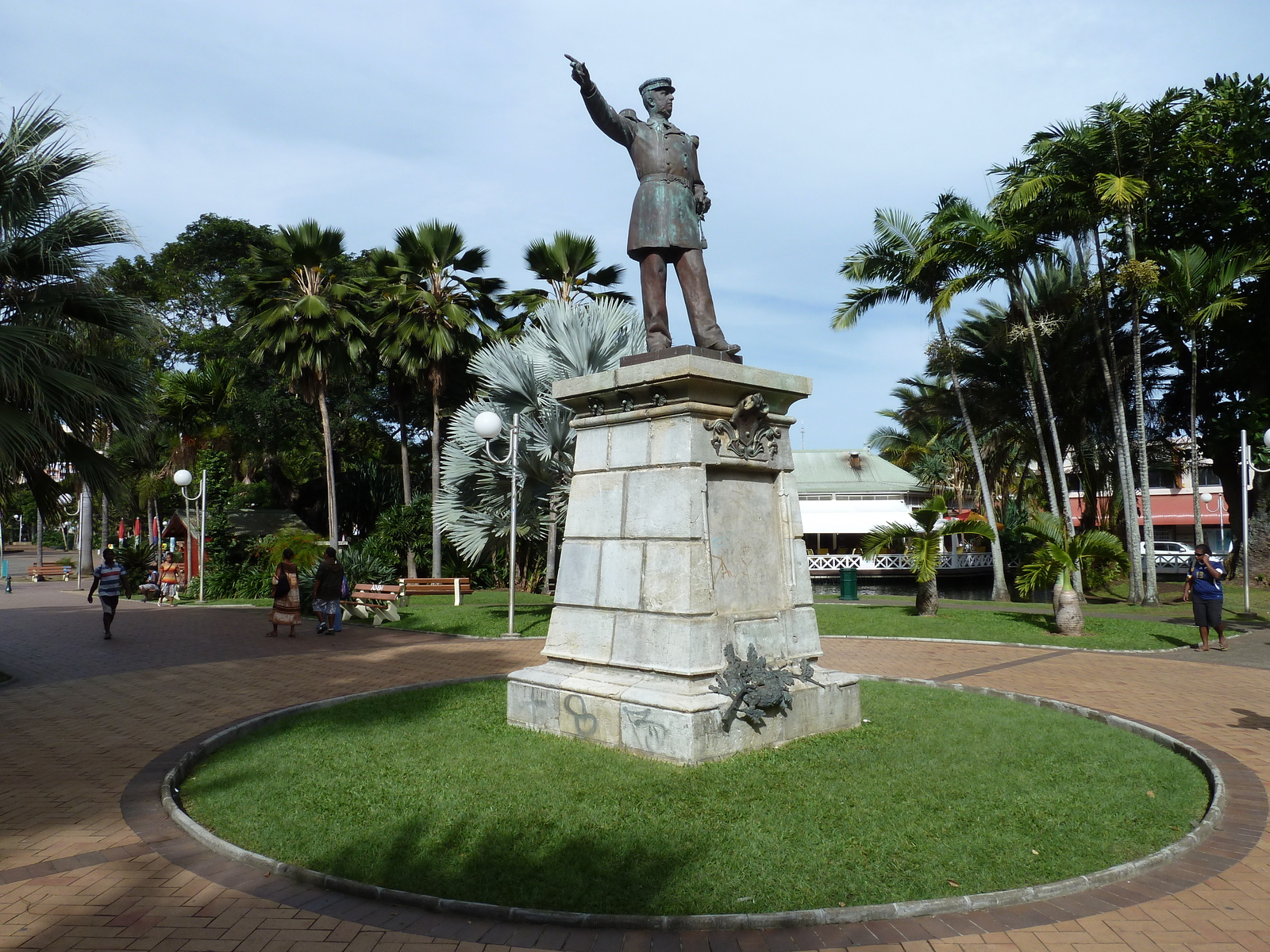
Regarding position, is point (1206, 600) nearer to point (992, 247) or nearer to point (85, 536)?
point (992, 247)

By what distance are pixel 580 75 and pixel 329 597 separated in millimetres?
12104

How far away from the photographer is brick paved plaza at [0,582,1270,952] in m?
3.66

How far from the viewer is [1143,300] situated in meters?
22.3

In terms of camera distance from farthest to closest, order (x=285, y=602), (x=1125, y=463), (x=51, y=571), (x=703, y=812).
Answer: (x=51, y=571) → (x=1125, y=463) → (x=285, y=602) → (x=703, y=812)

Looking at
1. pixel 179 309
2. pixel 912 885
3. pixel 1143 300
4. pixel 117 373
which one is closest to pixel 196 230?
pixel 179 309

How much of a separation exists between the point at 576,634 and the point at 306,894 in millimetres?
3059

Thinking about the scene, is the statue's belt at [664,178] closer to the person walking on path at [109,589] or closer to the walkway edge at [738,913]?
the walkway edge at [738,913]

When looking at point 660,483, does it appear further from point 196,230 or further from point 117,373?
point 196,230

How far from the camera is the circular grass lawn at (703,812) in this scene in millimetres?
4102

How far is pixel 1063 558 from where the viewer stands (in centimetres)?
1488

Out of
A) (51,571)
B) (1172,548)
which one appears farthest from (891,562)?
(51,571)

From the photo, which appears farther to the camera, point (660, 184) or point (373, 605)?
point (373, 605)

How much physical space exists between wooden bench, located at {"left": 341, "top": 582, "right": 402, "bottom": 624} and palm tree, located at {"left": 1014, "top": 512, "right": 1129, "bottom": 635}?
12007 millimetres

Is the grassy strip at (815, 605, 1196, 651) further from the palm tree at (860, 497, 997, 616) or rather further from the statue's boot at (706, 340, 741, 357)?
the statue's boot at (706, 340, 741, 357)
